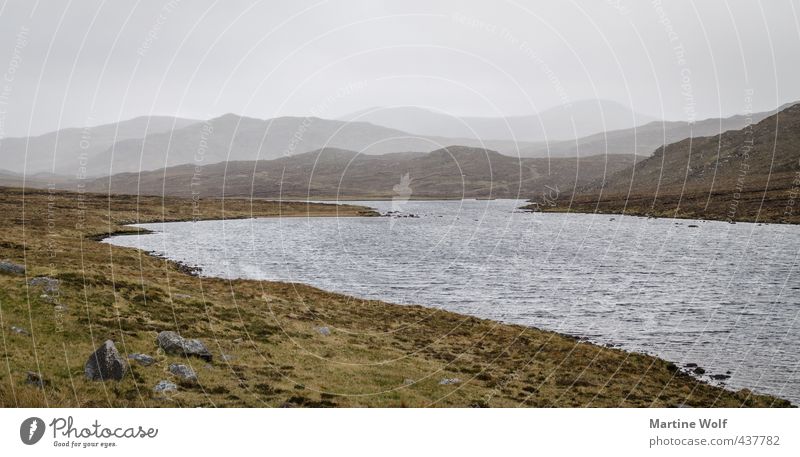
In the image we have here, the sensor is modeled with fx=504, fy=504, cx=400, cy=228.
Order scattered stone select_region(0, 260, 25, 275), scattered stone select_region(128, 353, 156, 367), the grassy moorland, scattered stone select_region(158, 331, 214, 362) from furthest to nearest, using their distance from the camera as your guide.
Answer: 1. scattered stone select_region(0, 260, 25, 275)
2. scattered stone select_region(158, 331, 214, 362)
3. scattered stone select_region(128, 353, 156, 367)
4. the grassy moorland

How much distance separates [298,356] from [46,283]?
54.9ft

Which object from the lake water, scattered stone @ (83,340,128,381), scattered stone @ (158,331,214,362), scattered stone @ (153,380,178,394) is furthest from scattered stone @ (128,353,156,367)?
the lake water

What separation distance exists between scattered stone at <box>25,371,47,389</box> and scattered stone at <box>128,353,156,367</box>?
399 cm

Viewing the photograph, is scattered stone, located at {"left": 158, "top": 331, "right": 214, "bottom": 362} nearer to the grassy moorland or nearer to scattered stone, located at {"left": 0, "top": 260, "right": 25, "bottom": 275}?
the grassy moorland

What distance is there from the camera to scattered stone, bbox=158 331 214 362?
2469 cm

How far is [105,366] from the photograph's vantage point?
20109mm

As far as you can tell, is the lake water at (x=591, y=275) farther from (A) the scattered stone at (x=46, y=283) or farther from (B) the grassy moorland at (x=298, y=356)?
(A) the scattered stone at (x=46, y=283)

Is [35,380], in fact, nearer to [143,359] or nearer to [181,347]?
[143,359]

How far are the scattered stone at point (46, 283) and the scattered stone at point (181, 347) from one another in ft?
33.5

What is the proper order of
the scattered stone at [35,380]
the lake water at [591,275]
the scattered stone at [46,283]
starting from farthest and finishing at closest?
the lake water at [591,275] < the scattered stone at [46,283] < the scattered stone at [35,380]

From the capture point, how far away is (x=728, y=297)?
49.1 meters

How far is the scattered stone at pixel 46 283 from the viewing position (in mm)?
30373

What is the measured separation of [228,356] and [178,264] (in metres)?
43.7
